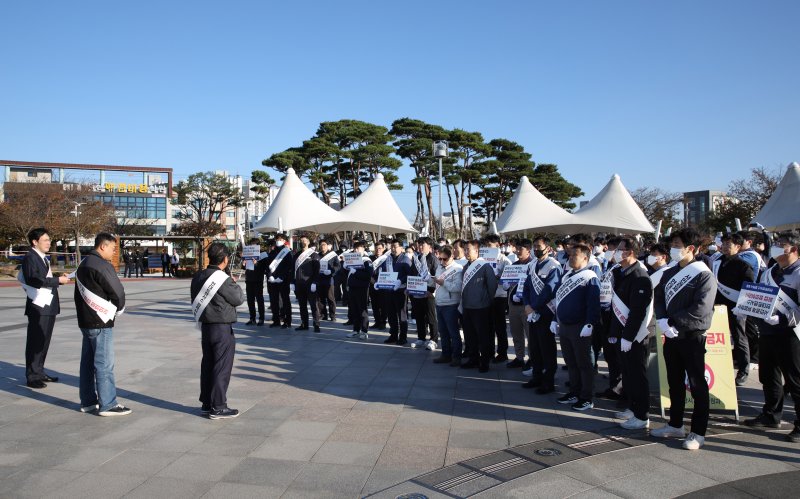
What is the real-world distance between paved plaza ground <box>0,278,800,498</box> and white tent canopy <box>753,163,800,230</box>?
8.51 m

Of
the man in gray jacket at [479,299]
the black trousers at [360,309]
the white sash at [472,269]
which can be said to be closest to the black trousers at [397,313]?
the black trousers at [360,309]

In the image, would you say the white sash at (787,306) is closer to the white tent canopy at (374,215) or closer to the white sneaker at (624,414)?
the white sneaker at (624,414)

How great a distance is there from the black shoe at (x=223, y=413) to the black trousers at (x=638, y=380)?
409 centimetres

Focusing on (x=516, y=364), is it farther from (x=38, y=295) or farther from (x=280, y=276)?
(x=38, y=295)

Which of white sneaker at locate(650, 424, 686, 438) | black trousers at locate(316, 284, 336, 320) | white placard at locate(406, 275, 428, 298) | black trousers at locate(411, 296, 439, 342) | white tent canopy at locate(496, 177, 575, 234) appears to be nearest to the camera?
white sneaker at locate(650, 424, 686, 438)

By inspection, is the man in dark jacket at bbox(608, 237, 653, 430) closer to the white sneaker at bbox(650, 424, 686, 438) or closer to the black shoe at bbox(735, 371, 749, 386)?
the white sneaker at bbox(650, 424, 686, 438)

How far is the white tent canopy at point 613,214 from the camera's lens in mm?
15127

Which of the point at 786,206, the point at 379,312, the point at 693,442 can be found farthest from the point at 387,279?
the point at 786,206

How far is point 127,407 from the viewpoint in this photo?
19.6 ft

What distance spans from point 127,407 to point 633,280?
5.61 metres

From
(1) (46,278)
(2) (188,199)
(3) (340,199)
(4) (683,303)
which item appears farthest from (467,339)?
(2) (188,199)

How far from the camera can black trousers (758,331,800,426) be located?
16.7 ft

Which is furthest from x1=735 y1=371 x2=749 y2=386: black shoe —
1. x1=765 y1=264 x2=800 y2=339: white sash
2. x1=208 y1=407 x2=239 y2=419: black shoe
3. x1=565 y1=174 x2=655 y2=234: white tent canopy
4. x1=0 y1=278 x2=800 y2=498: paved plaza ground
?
x1=565 y1=174 x2=655 y2=234: white tent canopy

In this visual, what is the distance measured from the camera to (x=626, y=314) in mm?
5555
